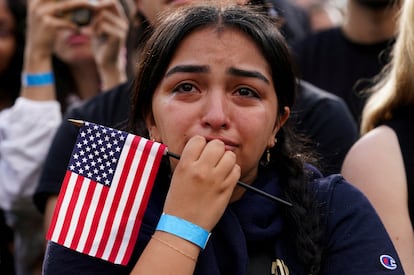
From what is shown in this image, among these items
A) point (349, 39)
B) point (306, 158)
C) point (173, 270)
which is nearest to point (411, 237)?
point (306, 158)

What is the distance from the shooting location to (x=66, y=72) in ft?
14.8

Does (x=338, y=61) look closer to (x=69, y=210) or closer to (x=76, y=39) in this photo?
(x=76, y=39)

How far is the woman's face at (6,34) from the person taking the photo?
14.4 feet

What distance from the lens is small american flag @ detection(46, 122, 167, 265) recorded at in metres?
2.15

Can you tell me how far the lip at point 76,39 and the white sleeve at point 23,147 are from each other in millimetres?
552

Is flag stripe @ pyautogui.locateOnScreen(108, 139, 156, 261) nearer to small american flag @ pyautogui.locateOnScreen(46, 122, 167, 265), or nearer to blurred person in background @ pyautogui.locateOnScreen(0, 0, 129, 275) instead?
small american flag @ pyautogui.locateOnScreen(46, 122, 167, 265)

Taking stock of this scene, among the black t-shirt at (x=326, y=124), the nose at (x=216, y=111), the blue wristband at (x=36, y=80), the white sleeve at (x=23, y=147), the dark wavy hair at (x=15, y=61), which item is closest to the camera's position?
the nose at (x=216, y=111)

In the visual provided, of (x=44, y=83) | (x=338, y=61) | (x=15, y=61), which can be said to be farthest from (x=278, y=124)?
(x=15, y=61)

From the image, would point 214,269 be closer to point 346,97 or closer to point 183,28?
point 183,28

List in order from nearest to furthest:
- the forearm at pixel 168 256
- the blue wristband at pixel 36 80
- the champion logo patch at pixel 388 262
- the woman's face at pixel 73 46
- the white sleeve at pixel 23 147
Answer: the forearm at pixel 168 256
the champion logo patch at pixel 388 262
the white sleeve at pixel 23 147
the blue wristband at pixel 36 80
the woman's face at pixel 73 46

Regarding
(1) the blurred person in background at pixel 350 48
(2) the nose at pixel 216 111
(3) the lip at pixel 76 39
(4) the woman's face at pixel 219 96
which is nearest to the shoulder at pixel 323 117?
(1) the blurred person in background at pixel 350 48

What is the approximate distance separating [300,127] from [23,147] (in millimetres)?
1252

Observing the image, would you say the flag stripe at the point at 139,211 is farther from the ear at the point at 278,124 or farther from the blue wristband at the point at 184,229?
the ear at the point at 278,124

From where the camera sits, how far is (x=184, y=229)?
6.68 ft
